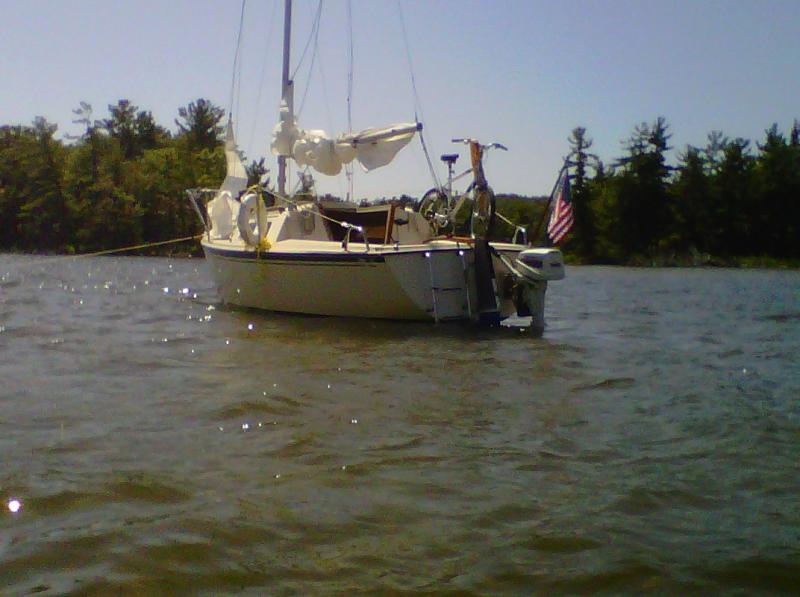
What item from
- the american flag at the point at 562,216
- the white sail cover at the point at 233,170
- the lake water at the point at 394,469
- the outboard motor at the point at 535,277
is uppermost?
the white sail cover at the point at 233,170

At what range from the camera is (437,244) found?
1382 centimetres

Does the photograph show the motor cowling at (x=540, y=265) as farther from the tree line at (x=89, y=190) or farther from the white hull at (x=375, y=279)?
the tree line at (x=89, y=190)

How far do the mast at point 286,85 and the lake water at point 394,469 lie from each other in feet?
24.5

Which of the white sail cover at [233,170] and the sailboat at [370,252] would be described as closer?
the sailboat at [370,252]

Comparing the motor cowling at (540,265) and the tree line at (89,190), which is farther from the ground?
the tree line at (89,190)

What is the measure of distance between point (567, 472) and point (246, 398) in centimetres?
333

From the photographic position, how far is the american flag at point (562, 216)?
47.7 feet

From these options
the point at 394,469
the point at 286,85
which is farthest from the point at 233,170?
the point at 394,469

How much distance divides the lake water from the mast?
294 inches

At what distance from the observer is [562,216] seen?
1493 centimetres

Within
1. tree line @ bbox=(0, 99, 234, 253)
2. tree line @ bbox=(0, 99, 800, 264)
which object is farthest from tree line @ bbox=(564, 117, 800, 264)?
tree line @ bbox=(0, 99, 234, 253)

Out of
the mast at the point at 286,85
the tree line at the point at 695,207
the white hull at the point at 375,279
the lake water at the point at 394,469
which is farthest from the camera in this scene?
the tree line at the point at 695,207

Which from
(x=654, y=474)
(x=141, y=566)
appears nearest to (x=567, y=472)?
(x=654, y=474)

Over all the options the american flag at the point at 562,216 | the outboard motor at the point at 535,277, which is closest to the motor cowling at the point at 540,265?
the outboard motor at the point at 535,277
